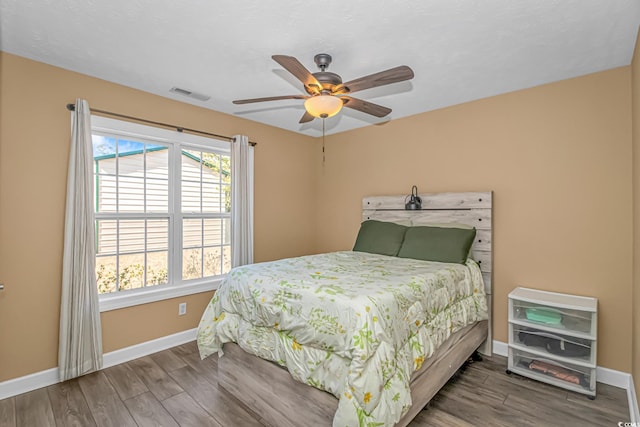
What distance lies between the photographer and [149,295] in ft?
9.96

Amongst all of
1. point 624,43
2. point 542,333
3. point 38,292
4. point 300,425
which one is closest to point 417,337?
point 300,425

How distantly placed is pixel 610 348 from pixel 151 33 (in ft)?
13.6

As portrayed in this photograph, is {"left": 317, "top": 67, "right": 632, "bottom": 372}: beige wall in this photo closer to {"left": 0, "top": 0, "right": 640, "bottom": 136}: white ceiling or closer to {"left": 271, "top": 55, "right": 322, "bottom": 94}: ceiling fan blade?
{"left": 0, "top": 0, "right": 640, "bottom": 136}: white ceiling

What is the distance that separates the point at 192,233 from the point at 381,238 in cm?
211

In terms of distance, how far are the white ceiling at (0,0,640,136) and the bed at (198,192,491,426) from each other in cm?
157

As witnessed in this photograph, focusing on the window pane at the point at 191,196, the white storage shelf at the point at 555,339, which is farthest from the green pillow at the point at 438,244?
the window pane at the point at 191,196

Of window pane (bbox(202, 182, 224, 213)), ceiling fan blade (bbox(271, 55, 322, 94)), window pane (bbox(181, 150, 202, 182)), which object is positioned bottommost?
window pane (bbox(202, 182, 224, 213))

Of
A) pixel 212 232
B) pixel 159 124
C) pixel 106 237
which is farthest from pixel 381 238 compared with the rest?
pixel 106 237

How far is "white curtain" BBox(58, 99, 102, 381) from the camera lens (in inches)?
98.2

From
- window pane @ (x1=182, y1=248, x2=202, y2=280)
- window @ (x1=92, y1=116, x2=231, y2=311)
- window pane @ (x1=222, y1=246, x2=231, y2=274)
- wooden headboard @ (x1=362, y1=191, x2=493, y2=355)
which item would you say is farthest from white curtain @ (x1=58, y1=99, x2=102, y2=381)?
wooden headboard @ (x1=362, y1=191, x2=493, y2=355)

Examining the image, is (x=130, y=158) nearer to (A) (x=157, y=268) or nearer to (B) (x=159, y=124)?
(B) (x=159, y=124)

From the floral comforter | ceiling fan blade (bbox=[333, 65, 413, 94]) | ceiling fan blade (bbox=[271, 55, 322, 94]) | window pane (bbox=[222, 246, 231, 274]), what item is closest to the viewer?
the floral comforter

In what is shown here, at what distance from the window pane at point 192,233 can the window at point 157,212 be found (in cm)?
1

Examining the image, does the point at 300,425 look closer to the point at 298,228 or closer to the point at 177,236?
the point at 177,236
